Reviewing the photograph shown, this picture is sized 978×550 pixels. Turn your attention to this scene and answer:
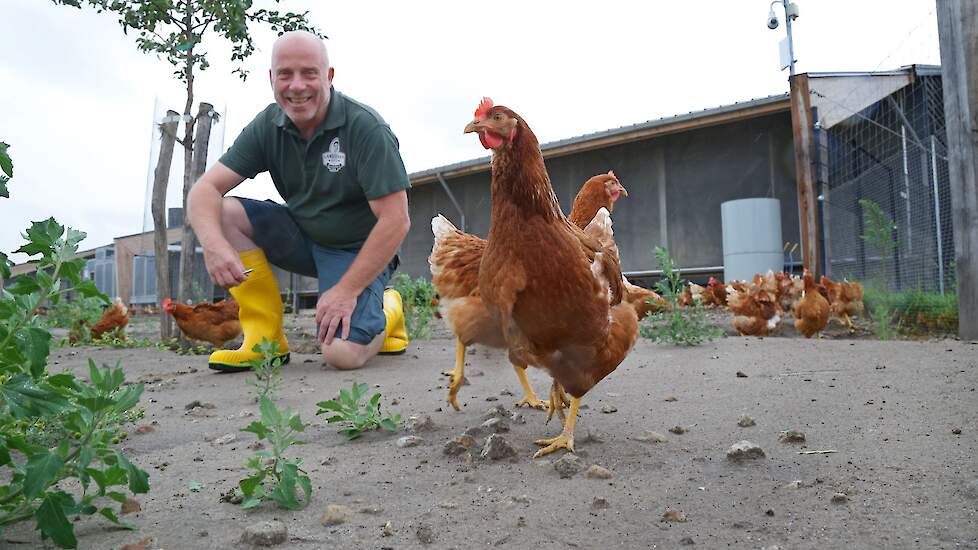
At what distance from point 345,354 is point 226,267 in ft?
2.84

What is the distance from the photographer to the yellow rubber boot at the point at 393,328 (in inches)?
170

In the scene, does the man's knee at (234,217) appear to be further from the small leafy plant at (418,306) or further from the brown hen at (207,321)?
the small leafy plant at (418,306)

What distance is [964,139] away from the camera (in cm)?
414

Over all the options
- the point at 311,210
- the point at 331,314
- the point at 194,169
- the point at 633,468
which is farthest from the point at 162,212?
the point at 633,468

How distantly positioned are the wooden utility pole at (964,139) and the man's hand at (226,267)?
4.56 m

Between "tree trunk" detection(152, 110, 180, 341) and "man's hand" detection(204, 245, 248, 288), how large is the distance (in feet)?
10.4

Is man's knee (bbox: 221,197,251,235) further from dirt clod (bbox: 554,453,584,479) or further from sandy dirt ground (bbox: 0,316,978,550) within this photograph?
dirt clod (bbox: 554,453,584,479)

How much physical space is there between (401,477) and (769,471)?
1083 mm

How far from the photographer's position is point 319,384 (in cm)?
331

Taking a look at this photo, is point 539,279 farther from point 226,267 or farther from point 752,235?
point 752,235

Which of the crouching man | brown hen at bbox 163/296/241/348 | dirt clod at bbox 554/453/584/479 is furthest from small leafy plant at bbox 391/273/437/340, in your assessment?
dirt clod at bbox 554/453/584/479

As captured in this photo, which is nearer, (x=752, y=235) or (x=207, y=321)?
(x=207, y=321)

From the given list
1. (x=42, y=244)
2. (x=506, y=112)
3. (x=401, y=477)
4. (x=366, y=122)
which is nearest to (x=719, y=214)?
(x=366, y=122)

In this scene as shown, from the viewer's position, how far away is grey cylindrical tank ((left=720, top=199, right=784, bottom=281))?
329 inches
